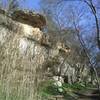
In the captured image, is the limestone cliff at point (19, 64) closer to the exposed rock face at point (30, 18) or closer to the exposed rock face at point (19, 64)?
the exposed rock face at point (19, 64)

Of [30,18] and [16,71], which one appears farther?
[30,18]

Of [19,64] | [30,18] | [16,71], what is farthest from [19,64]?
[30,18]

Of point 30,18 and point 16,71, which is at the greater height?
point 30,18

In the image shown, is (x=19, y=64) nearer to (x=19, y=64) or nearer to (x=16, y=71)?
(x=19, y=64)

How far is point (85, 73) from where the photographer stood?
55688 millimetres

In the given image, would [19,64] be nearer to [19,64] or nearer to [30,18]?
[19,64]

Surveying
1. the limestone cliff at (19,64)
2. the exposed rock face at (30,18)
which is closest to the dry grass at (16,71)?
the limestone cliff at (19,64)

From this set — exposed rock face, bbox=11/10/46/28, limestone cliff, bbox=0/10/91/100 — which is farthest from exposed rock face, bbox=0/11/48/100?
exposed rock face, bbox=11/10/46/28

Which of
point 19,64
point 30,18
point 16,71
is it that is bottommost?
point 16,71

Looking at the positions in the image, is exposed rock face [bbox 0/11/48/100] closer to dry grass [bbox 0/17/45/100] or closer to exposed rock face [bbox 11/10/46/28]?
dry grass [bbox 0/17/45/100]

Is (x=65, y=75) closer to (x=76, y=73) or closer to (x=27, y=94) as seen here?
(x=76, y=73)

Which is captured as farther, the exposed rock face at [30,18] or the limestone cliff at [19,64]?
the exposed rock face at [30,18]

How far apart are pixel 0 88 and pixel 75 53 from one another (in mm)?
36937

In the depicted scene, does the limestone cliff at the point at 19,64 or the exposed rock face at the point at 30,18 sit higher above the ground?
the exposed rock face at the point at 30,18
